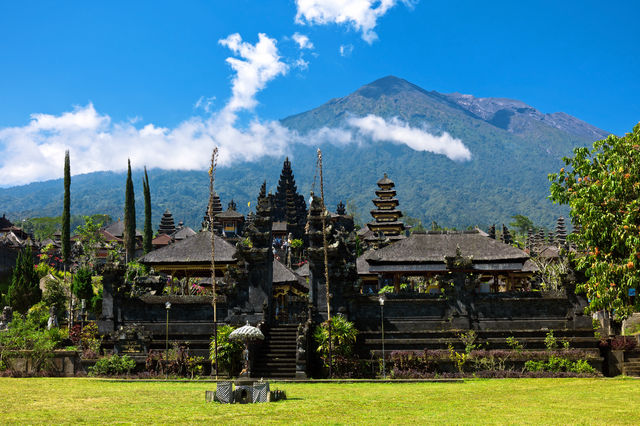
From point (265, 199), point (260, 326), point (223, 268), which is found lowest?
point (260, 326)

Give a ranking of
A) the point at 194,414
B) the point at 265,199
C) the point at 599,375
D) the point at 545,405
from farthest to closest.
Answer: the point at 265,199, the point at 599,375, the point at 545,405, the point at 194,414

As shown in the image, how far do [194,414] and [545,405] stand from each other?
9847mm

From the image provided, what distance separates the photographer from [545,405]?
17719mm

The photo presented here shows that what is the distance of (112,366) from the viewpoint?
27.9 m

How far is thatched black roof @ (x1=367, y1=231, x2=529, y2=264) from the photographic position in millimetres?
39219

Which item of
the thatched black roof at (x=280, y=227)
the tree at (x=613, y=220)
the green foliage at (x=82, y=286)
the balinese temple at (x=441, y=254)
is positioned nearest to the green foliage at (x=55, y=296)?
the green foliage at (x=82, y=286)

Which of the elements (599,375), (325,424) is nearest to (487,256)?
(599,375)

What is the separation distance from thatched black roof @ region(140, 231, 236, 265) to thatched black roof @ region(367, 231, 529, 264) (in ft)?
30.9

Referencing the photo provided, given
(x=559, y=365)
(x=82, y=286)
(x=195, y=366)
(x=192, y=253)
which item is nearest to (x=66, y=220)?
(x=82, y=286)

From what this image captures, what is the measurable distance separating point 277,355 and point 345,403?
10.5 m

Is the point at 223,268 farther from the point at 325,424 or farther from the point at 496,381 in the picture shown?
the point at 325,424

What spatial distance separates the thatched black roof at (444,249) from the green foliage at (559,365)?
11844 mm

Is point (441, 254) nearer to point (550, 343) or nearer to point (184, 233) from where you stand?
point (550, 343)

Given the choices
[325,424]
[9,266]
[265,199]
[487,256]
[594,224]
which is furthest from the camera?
[9,266]
